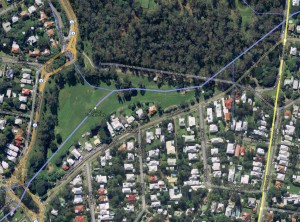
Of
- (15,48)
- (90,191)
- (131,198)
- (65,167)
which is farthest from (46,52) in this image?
(131,198)

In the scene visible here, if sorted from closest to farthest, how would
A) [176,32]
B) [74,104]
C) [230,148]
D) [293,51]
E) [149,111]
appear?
[176,32] → [230,148] → [293,51] → [149,111] → [74,104]

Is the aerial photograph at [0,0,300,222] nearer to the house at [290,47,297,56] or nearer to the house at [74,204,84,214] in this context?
the house at [74,204,84,214]

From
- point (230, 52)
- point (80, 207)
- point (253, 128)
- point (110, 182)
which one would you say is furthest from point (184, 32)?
point (80, 207)

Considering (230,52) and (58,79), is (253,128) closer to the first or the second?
(230,52)

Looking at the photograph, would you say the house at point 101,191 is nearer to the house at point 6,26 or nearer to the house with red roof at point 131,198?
the house with red roof at point 131,198

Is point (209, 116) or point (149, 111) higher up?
point (149, 111)

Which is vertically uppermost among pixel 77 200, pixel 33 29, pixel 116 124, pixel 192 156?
pixel 33 29

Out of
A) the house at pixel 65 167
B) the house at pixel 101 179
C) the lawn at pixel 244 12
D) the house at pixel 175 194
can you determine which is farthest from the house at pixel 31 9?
the house at pixel 175 194

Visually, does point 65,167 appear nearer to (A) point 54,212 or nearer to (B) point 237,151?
(A) point 54,212

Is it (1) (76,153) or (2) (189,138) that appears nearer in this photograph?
(2) (189,138)
